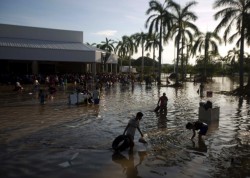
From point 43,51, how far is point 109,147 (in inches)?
1360

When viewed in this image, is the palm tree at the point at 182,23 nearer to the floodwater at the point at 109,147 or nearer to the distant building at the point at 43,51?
the distant building at the point at 43,51

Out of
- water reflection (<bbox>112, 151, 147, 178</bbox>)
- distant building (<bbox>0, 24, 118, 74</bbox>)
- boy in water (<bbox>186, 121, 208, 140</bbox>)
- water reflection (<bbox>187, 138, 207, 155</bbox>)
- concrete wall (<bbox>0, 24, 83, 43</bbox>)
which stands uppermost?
concrete wall (<bbox>0, 24, 83, 43</bbox>)

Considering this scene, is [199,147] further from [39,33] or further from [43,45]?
[39,33]

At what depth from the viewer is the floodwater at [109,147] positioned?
880 cm

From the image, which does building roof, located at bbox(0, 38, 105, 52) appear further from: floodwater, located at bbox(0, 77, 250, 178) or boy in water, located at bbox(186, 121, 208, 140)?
boy in water, located at bbox(186, 121, 208, 140)

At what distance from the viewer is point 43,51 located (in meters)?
43.3

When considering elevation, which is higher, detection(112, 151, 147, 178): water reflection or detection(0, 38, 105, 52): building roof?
detection(0, 38, 105, 52): building roof

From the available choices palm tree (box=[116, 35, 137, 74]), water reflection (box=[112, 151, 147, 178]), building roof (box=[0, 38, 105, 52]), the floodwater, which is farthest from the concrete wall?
water reflection (box=[112, 151, 147, 178])

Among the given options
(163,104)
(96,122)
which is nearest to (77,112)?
(96,122)

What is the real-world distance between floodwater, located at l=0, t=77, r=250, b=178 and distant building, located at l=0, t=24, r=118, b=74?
82.6ft

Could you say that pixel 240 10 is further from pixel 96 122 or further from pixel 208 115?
pixel 96 122

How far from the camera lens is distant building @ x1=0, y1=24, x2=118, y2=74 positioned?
42219 millimetres

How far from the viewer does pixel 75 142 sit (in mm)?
11742

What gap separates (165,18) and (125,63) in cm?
5254
